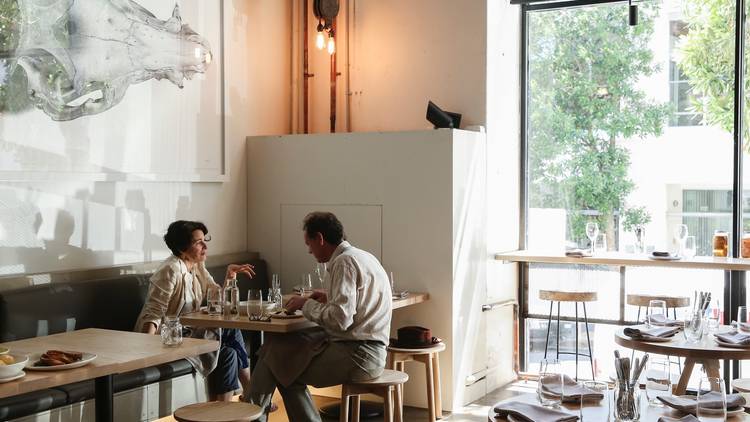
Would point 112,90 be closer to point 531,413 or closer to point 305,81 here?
point 305,81

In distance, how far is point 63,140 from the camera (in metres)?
5.04

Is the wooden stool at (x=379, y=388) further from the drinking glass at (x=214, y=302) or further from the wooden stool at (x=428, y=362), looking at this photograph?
the drinking glass at (x=214, y=302)

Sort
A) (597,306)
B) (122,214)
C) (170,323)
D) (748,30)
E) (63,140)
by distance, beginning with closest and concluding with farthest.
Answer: (170,323) → (63,140) → (122,214) → (748,30) → (597,306)

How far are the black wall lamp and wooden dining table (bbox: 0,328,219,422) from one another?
3363 millimetres

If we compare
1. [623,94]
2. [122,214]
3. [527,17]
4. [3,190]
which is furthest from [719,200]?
[3,190]

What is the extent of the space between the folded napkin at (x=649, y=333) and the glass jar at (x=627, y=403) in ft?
6.00

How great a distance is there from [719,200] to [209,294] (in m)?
3.70

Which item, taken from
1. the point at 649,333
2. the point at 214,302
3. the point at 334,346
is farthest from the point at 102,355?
the point at 649,333

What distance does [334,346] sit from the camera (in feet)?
14.8

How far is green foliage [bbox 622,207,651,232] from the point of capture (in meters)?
6.48

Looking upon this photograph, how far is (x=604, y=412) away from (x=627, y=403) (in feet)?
0.68

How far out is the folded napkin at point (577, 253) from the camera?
622 centimetres

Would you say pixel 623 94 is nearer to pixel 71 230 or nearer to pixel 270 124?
pixel 270 124

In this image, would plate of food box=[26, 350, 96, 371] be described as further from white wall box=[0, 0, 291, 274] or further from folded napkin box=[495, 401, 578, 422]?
folded napkin box=[495, 401, 578, 422]
